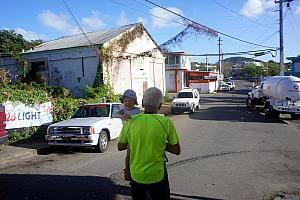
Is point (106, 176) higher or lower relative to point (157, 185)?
lower

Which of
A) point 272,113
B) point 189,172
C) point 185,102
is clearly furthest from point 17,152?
point 272,113

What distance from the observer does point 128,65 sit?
29.1 meters

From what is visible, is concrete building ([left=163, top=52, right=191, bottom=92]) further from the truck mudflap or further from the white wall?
the truck mudflap

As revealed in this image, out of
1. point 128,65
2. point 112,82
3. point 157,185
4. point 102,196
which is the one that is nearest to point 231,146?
point 102,196

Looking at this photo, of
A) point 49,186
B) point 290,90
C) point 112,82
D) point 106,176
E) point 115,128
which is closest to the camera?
point 49,186

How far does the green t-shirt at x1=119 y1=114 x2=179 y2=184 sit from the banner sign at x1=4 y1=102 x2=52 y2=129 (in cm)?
1091

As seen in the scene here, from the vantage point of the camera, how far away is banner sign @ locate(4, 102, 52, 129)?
13.6 m

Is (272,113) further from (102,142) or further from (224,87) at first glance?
(224,87)

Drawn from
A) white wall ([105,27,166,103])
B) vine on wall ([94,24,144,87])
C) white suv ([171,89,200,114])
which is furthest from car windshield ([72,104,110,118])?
white wall ([105,27,166,103])

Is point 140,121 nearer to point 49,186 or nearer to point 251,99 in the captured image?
point 49,186

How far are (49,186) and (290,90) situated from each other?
1775 centimetres

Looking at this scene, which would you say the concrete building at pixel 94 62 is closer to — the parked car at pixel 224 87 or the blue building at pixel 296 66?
the blue building at pixel 296 66

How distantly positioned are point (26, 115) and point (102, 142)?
4.35 metres

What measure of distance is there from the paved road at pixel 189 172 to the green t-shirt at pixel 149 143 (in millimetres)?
2781
